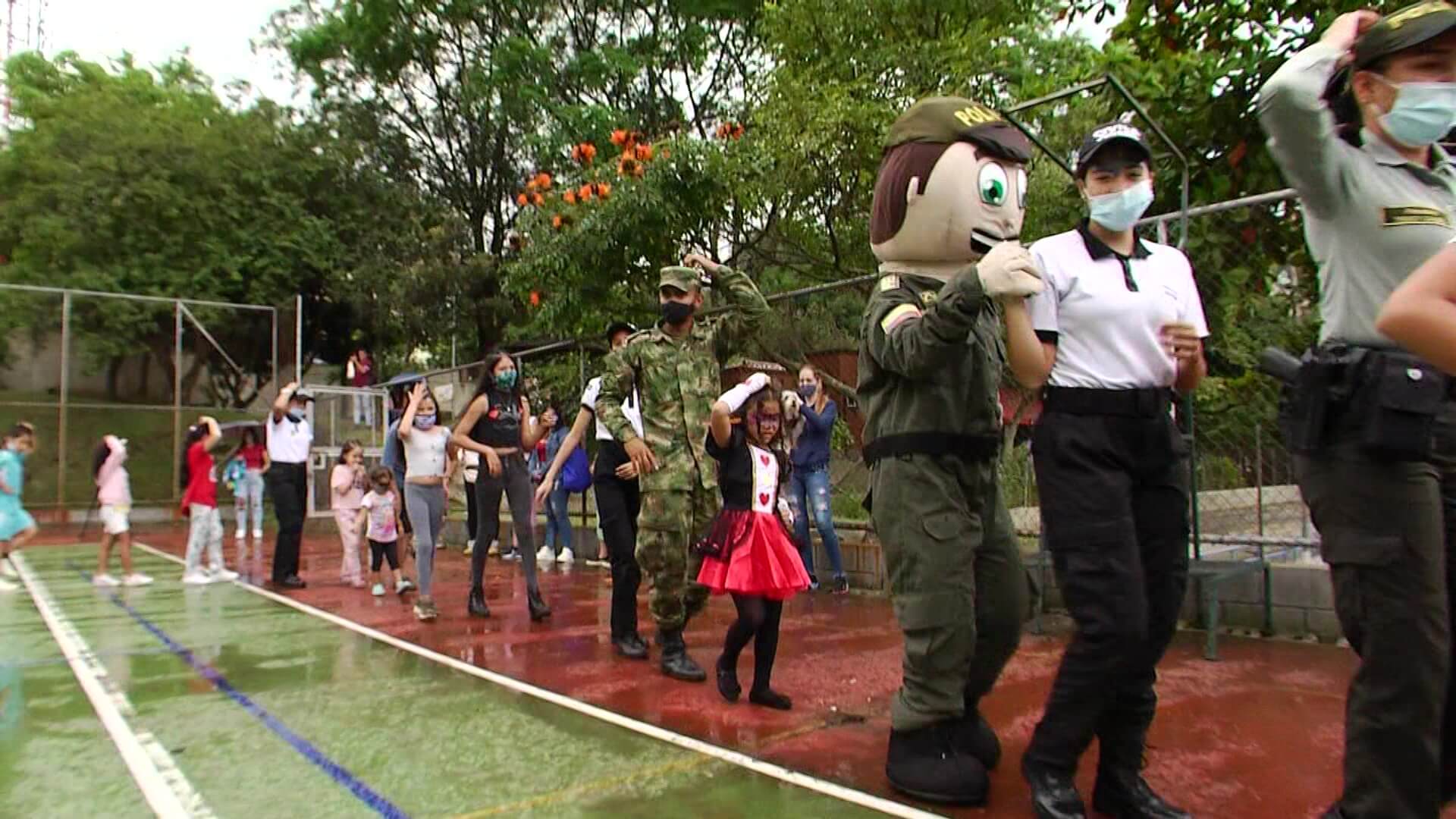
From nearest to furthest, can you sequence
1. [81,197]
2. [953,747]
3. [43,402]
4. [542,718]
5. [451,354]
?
1. [953,747]
2. [542,718]
3. [43,402]
4. [81,197]
5. [451,354]

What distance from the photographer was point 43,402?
51.0 ft

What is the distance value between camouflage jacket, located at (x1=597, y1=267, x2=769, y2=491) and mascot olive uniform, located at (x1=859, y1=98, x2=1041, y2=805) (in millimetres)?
1561

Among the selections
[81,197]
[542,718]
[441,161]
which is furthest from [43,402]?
[542,718]

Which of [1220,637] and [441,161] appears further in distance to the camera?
[441,161]

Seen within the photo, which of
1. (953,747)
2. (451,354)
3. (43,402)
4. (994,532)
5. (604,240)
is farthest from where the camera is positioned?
(451,354)

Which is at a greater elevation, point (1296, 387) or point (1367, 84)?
point (1367, 84)

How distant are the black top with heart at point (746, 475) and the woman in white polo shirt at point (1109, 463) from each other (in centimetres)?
163

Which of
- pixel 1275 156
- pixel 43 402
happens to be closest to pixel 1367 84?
pixel 1275 156

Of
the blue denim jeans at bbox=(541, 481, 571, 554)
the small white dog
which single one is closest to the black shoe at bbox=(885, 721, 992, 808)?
the small white dog

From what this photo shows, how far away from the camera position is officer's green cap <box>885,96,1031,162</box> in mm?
3209

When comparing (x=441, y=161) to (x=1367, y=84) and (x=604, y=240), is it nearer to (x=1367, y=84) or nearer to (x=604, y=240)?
(x=604, y=240)

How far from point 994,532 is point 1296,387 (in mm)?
1114

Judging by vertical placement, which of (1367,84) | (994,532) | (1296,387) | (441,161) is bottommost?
(994,532)

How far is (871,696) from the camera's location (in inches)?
173
